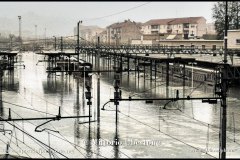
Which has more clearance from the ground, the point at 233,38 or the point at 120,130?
the point at 233,38

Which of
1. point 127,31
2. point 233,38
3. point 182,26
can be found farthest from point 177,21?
point 233,38

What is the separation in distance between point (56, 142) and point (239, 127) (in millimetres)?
10208

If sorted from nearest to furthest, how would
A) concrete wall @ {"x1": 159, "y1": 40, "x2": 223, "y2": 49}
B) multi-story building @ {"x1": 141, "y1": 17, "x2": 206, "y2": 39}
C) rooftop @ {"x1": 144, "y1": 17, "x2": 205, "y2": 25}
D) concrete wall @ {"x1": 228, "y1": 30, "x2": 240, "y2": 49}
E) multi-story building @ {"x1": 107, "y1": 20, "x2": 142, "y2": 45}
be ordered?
concrete wall @ {"x1": 228, "y1": 30, "x2": 240, "y2": 49} < concrete wall @ {"x1": 159, "y1": 40, "x2": 223, "y2": 49} < multi-story building @ {"x1": 141, "y1": 17, "x2": 206, "y2": 39} < rooftop @ {"x1": 144, "y1": 17, "x2": 205, "y2": 25} < multi-story building @ {"x1": 107, "y1": 20, "x2": 142, "y2": 45}

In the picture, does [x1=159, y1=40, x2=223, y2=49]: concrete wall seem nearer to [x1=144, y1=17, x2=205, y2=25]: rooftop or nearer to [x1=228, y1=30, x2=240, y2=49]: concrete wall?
[x1=228, y1=30, x2=240, y2=49]: concrete wall

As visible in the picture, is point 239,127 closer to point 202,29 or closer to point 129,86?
point 129,86

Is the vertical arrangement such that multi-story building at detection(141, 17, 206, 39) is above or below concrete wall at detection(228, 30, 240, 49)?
above

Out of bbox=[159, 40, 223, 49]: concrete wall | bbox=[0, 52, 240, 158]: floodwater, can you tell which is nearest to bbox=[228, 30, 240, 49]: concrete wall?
bbox=[159, 40, 223, 49]: concrete wall

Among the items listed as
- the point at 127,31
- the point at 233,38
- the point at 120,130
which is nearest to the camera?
the point at 120,130

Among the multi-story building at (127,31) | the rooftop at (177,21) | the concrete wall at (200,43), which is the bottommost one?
the concrete wall at (200,43)

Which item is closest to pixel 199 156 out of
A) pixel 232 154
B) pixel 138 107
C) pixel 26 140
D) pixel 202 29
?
pixel 232 154

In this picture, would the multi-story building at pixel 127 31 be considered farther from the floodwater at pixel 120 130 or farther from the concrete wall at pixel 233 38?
the floodwater at pixel 120 130

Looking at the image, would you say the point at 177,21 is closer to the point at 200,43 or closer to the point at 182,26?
the point at 182,26

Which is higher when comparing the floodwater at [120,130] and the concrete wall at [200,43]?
the concrete wall at [200,43]

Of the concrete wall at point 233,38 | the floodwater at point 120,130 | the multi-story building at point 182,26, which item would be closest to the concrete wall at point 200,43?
the concrete wall at point 233,38
